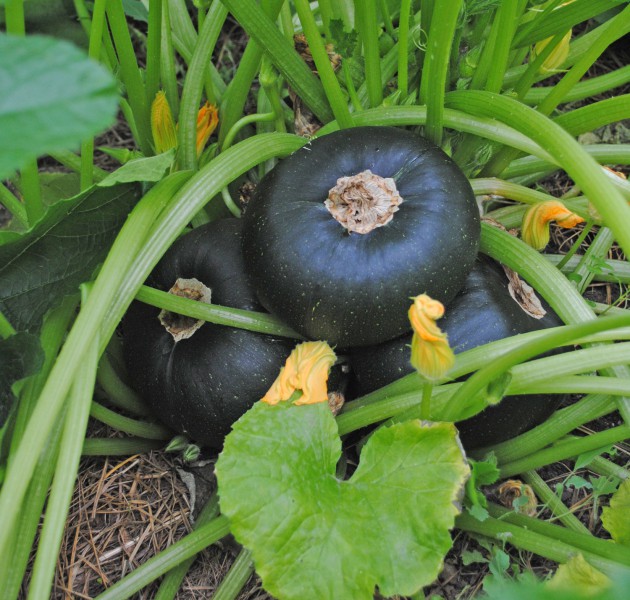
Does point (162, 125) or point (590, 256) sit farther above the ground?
point (162, 125)

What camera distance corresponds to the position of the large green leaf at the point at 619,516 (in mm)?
1402

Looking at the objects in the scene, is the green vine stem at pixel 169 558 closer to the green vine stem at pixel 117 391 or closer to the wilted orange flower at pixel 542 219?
the green vine stem at pixel 117 391

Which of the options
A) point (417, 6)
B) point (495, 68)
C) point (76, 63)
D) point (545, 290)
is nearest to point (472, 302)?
point (545, 290)

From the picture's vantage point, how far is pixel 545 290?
149 cm

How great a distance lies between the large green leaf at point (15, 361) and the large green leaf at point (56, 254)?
0.39ft

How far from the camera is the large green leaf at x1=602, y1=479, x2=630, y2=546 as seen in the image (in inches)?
55.2

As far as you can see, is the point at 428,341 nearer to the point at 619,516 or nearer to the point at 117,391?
the point at 619,516

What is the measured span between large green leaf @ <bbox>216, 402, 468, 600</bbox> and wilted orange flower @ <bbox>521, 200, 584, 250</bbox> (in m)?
0.59

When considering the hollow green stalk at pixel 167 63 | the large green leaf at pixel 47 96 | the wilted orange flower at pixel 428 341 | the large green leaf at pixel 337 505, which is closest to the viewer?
the large green leaf at pixel 47 96

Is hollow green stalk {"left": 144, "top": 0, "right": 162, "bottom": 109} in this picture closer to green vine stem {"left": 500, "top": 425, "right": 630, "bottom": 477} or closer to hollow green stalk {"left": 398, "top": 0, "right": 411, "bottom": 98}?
hollow green stalk {"left": 398, "top": 0, "right": 411, "bottom": 98}

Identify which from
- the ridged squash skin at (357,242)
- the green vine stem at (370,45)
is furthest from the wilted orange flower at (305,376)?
the green vine stem at (370,45)

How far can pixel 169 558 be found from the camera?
1.45 metres

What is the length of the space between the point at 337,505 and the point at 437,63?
86 centimetres

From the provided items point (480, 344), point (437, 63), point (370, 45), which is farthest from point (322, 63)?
point (480, 344)
